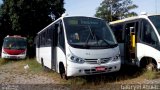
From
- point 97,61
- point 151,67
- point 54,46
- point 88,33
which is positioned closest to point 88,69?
point 97,61

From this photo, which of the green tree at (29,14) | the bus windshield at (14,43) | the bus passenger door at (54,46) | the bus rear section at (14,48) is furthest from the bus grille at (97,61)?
the green tree at (29,14)

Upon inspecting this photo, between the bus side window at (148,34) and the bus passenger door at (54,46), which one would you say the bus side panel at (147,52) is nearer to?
the bus side window at (148,34)

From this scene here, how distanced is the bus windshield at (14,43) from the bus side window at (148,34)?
17529 millimetres

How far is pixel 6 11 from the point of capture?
130 feet

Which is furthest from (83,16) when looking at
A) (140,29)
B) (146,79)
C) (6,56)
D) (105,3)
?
(105,3)

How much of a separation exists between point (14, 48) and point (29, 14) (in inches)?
372

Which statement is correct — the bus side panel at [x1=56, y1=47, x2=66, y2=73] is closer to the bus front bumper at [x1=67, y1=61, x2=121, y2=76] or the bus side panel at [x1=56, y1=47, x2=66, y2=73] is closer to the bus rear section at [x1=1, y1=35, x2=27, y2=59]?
the bus front bumper at [x1=67, y1=61, x2=121, y2=76]

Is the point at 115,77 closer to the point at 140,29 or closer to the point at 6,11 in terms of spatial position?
the point at 140,29

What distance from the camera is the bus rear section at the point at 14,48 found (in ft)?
93.9

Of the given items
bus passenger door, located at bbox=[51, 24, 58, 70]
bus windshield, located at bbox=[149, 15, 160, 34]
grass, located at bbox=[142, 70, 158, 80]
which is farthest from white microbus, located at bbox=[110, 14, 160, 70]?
bus passenger door, located at bbox=[51, 24, 58, 70]

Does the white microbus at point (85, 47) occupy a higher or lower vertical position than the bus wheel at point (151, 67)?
higher

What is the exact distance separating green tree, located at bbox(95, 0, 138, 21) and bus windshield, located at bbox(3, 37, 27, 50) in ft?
79.4

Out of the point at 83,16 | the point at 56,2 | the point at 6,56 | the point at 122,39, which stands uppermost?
the point at 56,2

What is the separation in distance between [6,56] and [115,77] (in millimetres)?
17503
